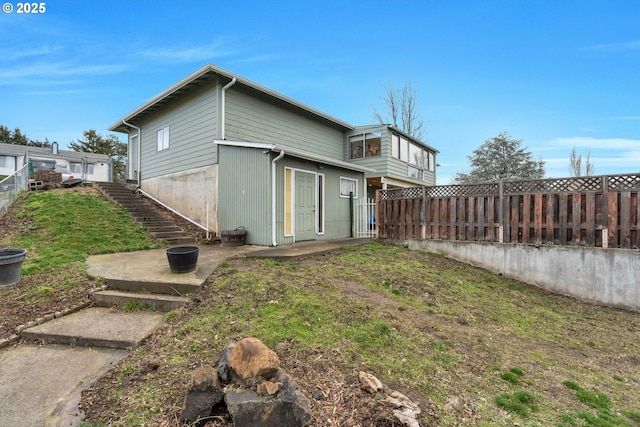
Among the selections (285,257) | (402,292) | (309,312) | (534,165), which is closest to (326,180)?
(285,257)

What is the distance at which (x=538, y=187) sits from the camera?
7453 mm

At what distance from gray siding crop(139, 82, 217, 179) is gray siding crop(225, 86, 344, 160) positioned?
65 centimetres

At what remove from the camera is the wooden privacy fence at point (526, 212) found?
649 cm

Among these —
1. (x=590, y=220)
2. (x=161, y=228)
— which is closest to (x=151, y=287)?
(x=161, y=228)

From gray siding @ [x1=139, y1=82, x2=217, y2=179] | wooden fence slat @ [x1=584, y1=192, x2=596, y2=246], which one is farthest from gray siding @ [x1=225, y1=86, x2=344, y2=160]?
wooden fence slat @ [x1=584, y1=192, x2=596, y2=246]

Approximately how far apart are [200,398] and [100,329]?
7.68 ft

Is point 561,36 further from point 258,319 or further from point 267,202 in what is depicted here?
point 258,319

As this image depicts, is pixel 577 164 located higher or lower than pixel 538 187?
higher

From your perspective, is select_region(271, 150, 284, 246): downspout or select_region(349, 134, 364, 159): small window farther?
select_region(349, 134, 364, 159): small window

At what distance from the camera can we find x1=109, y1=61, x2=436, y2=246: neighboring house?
27.7 ft

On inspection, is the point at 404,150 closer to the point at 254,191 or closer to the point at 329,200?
the point at 329,200

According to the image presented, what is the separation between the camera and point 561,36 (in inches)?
404

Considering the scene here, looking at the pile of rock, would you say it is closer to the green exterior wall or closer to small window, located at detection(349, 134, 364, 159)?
the green exterior wall

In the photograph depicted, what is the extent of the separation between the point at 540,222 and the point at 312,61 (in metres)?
12.4
